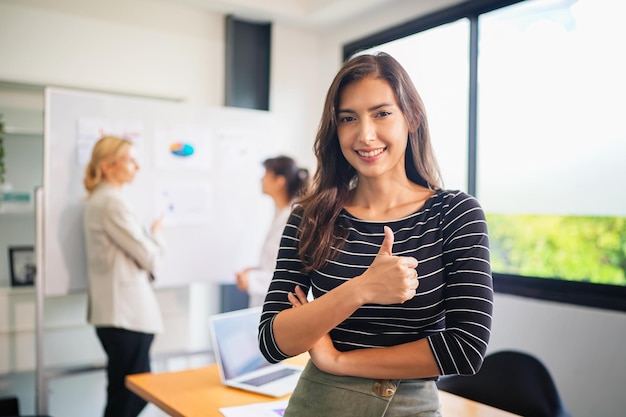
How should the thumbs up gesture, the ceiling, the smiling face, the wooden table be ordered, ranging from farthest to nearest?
the ceiling → the wooden table → the smiling face → the thumbs up gesture

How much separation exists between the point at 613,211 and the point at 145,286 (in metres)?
2.35

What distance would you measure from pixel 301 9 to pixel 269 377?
118 inches

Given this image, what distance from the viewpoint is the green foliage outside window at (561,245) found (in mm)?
3434

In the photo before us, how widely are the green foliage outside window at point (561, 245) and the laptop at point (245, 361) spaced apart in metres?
1.64

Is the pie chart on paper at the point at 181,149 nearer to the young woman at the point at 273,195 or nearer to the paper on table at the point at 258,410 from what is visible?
the young woman at the point at 273,195

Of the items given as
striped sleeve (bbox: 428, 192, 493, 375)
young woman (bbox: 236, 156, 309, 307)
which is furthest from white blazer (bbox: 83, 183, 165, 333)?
striped sleeve (bbox: 428, 192, 493, 375)

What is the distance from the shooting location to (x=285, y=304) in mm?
1369

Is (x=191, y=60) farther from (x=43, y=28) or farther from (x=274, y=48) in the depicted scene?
(x=43, y=28)

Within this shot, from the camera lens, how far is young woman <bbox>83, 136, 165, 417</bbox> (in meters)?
3.04

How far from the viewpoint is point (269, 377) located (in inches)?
82.3

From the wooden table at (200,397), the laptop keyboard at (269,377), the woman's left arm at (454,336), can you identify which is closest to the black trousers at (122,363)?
the wooden table at (200,397)

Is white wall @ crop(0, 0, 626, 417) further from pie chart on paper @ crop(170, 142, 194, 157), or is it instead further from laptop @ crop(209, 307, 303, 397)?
laptop @ crop(209, 307, 303, 397)

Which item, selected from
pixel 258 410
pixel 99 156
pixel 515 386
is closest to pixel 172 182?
pixel 99 156

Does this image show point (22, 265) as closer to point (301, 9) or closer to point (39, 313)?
point (39, 313)
